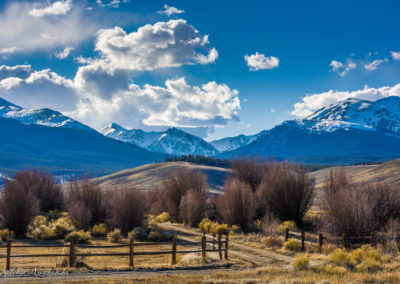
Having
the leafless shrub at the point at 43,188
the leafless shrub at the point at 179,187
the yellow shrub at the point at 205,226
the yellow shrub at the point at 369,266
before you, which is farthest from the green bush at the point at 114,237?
the yellow shrub at the point at 369,266

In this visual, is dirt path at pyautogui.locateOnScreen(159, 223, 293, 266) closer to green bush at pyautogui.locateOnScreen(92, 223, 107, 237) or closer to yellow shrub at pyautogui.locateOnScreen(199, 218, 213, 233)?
yellow shrub at pyautogui.locateOnScreen(199, 218, 213, 233)

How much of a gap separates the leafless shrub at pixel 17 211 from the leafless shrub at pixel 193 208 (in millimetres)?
14782

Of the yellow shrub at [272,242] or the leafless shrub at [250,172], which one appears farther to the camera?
the leafless shrub at [250,172]

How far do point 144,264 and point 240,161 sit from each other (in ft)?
87.3

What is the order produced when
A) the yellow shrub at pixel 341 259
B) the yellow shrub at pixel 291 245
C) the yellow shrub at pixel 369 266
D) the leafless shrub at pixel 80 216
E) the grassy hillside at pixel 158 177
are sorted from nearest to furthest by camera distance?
the yellow shrub at pixel 369 266, the yellow shrub at pixel 341 259, the yellow shrub at pixel 291 245, the leafless shrub at pixel 80 216, the grassy hillside at pixel 158 177

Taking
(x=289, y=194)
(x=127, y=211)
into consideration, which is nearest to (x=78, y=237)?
(x=127, y=211)

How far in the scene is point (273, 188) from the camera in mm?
36000

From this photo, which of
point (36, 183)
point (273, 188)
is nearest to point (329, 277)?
point (273, 188)

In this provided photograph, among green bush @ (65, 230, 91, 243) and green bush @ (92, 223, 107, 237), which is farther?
green bush @ (92, 223, 107, 237)

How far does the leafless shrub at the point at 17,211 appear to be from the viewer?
2995 centimetres

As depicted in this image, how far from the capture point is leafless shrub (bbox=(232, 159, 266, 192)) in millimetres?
43281

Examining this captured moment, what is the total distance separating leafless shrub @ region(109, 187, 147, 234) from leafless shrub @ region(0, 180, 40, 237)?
6.52 metres

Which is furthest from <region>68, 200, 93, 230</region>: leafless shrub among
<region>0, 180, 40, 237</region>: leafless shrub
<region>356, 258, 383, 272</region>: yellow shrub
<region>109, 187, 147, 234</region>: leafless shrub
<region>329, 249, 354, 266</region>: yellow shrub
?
<region>356, 258, 383, 272</region>: yellow shrub

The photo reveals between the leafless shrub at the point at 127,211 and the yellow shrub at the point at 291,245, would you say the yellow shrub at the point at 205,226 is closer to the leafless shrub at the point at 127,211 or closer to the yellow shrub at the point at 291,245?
the leafless shrub at the point at 127,211
